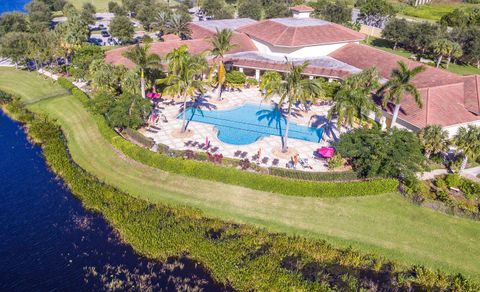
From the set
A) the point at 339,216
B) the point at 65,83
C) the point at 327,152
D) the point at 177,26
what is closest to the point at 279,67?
the point at 327,152

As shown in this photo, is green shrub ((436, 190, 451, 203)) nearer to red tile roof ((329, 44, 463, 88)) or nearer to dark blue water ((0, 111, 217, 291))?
red tile roof ((329, 44, 463, 88))

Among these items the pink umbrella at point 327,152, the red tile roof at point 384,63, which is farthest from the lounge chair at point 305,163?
the red tile roof at point 384,63

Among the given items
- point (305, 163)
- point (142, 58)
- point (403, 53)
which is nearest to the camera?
point (305, 163)

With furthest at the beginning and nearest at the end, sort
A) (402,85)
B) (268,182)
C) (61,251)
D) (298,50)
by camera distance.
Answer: (298,50), (402,85), (268,182), (61,251)

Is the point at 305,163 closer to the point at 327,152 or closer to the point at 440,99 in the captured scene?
the point at 327,152

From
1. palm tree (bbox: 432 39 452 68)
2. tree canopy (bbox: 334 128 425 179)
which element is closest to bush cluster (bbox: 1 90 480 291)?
tree canopy (bbox: 334 128 425 179)

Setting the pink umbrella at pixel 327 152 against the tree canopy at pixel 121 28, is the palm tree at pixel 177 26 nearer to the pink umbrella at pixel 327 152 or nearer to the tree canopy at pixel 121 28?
the tree canopy at pixel 121 28
